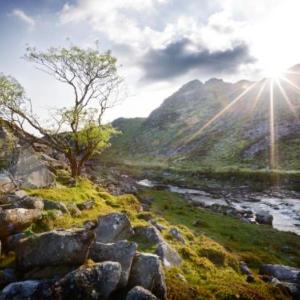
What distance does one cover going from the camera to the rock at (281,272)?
22859 mm

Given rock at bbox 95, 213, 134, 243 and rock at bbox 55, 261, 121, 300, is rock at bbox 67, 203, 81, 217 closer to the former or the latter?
rock at bbox 95, 213, 134, 243

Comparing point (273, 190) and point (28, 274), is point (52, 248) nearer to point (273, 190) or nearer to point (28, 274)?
point (28, 274)

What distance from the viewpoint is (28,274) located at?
15102mm

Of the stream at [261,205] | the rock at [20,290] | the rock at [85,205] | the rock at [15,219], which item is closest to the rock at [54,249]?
the rock at [20,290]

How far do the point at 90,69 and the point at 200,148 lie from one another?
421 ft

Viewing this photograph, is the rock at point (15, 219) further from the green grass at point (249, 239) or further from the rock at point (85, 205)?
the green grass at point (249, 239)

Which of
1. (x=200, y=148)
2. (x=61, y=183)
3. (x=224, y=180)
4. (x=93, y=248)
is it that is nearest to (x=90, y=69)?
(x=61, y=183)

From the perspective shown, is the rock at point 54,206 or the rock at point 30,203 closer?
the rock at point 30,203

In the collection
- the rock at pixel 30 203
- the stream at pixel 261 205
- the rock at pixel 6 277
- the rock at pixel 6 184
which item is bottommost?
the stream at pixel 261 205

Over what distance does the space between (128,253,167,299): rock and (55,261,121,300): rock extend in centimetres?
115

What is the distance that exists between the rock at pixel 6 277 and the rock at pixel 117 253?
11.7 feet

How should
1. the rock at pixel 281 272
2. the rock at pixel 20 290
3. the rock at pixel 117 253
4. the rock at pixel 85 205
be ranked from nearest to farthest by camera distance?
the rock at pixel 20 290
the rock at pixel 117 253
the rock at pixel 281 272
the rock at pixel 85 205

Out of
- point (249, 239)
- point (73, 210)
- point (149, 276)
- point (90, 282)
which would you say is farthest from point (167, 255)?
point (249, 239)

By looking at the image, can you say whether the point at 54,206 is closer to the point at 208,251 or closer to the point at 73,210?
the point at 73,210
